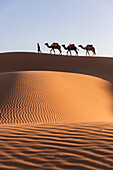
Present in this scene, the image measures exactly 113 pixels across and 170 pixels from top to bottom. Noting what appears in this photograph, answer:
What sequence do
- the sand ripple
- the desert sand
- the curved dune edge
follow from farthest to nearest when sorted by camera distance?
the curved dune edge
the desert sand
the sand ripple

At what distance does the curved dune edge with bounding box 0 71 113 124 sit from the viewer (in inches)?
414

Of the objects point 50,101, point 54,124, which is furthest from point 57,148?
point 50,101

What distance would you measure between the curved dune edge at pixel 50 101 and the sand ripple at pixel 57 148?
13.3 ft

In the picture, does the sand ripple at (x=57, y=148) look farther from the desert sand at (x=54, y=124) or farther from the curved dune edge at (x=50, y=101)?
the curved dune edge at (x=50, y=101)

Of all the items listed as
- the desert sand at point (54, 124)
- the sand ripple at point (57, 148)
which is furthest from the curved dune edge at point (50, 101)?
the sand ripple at point (57, 148)

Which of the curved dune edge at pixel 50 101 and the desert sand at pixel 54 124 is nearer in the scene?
the desert sand at pixel 54 124

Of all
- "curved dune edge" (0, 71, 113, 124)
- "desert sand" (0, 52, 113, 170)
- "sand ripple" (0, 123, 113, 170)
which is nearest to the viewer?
"sand ripple" (0, 123, 113, 170)

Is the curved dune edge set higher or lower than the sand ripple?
higher

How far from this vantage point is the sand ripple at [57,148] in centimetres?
352

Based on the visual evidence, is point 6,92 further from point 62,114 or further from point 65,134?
point 65,134

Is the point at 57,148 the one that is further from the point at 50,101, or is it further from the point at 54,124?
the point at 50,101

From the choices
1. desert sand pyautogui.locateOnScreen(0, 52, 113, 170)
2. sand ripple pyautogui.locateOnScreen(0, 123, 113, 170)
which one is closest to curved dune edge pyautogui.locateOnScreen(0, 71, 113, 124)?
desert sand pyautogui.locateOnScreen(0, 52, 113, 170)

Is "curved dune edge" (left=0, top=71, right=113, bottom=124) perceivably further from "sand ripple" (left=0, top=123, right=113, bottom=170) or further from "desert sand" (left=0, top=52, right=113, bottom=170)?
"sand ripple" (left=0, top=123, right=113, bottom=170)

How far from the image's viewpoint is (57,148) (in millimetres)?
4047
